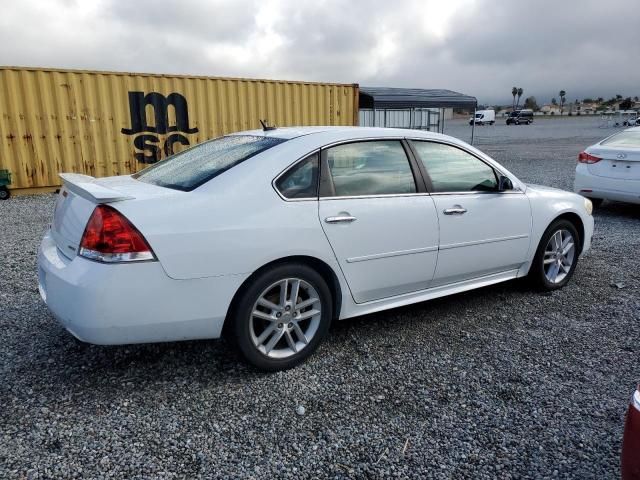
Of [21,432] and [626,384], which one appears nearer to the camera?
[21,432]

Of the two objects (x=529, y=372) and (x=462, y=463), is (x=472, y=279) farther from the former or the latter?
(x=462, y=463)

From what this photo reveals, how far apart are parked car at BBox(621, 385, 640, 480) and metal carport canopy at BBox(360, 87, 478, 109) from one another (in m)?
13.3

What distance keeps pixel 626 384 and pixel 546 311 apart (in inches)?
45.4

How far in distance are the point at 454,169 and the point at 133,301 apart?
98.3 inches

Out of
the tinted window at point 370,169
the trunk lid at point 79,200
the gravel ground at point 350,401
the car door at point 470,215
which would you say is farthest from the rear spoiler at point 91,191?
the car door at point 470,215

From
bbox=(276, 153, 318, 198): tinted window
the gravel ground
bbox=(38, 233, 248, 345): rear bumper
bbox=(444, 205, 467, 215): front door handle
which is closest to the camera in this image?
the gravel ground

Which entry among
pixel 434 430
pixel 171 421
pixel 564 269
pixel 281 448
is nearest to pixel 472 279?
pixel 564 269

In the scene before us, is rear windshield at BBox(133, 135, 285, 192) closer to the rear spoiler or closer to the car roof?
the car roof

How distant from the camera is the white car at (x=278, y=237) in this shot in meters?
2.60

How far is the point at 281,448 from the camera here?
2.42m

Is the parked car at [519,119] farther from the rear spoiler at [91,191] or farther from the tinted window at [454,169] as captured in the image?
the rear spoiler at [91,191]

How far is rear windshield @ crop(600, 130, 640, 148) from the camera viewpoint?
7667mm

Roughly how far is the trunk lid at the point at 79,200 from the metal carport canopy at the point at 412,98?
39.2ft

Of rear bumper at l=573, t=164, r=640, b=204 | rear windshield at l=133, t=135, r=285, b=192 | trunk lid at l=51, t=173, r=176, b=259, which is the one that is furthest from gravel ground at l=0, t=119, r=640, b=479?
rear bumper at l=573, t=164, r=640, b=204
